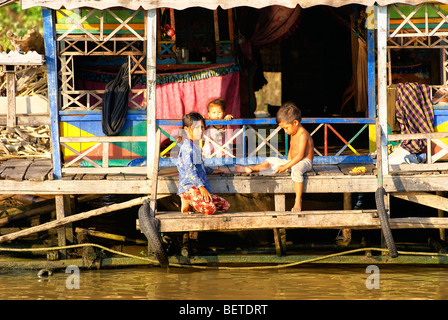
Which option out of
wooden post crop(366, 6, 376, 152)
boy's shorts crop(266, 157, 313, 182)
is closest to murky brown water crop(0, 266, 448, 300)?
boy's shorts crop(266, 157, 313, 182)

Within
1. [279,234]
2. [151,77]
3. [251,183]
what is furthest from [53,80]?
[279,234]

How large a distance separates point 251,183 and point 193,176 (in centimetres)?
98

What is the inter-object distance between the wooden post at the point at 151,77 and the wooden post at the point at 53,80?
1.23 meters

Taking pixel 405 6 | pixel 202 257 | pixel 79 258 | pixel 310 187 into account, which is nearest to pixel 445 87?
pixel 405 6

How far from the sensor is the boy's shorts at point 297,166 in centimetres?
855

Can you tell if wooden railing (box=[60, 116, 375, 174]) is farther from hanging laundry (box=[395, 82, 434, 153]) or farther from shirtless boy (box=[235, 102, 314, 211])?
hanging laundry (box=[395, 82, 434, 153])

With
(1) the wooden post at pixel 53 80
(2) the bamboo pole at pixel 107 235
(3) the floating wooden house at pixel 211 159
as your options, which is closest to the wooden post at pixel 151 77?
(3) the floating wooden house at pixel 211 159

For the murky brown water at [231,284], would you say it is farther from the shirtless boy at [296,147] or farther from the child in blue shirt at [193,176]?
the shirtless boy at [296,147]

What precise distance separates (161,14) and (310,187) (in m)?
4.55

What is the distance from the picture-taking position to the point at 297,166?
28.2ft

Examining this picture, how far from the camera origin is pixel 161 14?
11492 millimetres

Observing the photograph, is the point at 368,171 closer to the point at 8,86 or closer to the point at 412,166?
the point at 412,166

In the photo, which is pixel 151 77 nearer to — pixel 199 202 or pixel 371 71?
pixel 199 202

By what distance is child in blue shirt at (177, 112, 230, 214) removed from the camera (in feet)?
26.6
